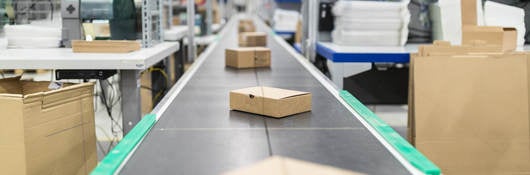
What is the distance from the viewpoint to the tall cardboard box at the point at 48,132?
5.24 feet

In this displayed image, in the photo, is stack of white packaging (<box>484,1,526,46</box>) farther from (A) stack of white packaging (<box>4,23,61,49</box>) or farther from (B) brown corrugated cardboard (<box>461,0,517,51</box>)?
(A) stack of white packaging (<box>4,23,61,49</box>)

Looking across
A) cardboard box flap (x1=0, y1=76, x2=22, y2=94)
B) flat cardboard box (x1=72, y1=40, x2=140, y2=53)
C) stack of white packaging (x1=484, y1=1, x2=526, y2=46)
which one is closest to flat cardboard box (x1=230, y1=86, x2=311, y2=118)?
flat cardboard box (x1=72, y1=40, x2=140, y2=53)

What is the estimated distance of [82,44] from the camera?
90.4 inches

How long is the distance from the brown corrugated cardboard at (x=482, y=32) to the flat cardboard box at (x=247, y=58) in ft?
3.79

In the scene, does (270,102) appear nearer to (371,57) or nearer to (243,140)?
(243,140)

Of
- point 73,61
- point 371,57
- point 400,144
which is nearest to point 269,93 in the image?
point 400,144

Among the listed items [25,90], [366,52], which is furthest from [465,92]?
[25,90]

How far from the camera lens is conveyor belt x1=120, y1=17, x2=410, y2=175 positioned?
1.11 meters

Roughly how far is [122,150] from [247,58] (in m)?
1.68

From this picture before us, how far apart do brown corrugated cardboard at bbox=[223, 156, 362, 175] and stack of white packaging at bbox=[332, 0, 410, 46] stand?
2150 millimetres

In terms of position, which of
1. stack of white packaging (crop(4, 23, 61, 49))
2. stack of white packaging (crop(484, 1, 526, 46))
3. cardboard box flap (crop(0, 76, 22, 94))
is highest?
stack of white packaging (crop(484, 1, 526, 46))

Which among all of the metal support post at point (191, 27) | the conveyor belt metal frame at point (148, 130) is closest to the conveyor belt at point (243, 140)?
the conveyor belt metal frame at point (148, 130)

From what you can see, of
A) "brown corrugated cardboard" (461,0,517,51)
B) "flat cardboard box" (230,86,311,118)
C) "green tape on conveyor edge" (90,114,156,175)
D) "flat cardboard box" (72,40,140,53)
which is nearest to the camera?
"green tape on conveyor edge" (90,114,156,175)

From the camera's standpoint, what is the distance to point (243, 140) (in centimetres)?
131
